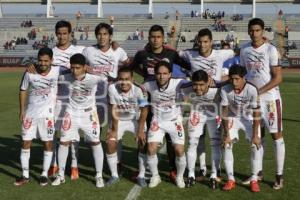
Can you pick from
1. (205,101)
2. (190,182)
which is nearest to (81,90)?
(205,101)

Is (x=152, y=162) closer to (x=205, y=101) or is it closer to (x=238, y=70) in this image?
(x=205, y=101)

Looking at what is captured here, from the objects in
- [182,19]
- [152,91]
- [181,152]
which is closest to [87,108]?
[152,91]

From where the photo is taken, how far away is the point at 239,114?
649cm

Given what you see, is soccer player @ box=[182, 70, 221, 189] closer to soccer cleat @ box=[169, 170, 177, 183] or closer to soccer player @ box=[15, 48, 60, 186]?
soccer cleat @ box=[169, 170, 177, 183]

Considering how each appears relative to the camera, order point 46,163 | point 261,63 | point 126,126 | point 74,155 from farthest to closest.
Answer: point 74,155
point 126,126
point 46,163
point 261,63

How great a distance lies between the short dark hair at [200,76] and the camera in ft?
20.4

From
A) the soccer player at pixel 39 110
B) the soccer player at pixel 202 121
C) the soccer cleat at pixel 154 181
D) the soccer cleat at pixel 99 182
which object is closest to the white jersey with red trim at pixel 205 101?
the soccer player at pixel 202 121

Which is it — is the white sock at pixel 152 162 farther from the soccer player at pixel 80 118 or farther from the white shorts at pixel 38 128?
the white shorts at pixel 38 128

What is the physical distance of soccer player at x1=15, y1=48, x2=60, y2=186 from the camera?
21.6ft

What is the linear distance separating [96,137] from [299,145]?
4.49 metres

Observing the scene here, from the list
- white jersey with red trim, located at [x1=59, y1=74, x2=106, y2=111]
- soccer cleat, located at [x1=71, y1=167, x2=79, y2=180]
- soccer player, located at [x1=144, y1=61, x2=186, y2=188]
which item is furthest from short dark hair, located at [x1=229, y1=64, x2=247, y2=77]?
soccer cleat, located at [x1=71, y1=167, x2=79, y2=180]

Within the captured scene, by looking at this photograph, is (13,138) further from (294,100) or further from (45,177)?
(294,100)

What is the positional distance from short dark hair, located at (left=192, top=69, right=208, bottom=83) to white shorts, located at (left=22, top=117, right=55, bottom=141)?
6.80 feet

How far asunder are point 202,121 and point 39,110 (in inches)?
89.0
